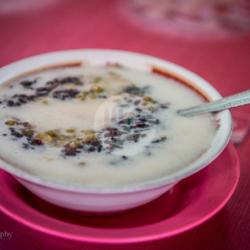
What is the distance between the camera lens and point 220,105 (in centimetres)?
106

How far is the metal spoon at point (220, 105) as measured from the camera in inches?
39.7

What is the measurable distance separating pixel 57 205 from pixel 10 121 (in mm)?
245

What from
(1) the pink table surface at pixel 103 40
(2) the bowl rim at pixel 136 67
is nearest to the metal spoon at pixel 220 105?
(2) the bowl rim at pixel 136 67

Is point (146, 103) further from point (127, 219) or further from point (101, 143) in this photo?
point (127, 219)

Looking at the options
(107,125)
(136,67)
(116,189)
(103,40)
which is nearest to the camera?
(116,189)

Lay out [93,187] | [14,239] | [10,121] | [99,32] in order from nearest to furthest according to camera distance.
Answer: [93,187] → [14,239] → [10,121] → [99,32]

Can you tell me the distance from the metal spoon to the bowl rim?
0.06 feet

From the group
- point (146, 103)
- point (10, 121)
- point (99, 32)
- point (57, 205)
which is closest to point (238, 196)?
point (146, 103)

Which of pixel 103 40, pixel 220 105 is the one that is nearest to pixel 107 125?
pixel 220 105

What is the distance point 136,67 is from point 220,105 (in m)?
0.34

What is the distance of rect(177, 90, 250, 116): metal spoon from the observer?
3.31 ft

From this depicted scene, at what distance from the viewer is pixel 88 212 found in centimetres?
93

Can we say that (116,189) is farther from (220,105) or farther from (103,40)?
(103,40)

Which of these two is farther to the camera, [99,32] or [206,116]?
[99,32]
